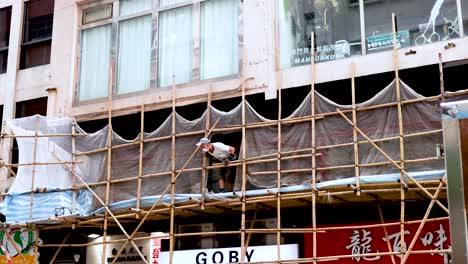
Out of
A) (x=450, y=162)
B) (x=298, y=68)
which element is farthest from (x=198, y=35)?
(x=450, y=162)

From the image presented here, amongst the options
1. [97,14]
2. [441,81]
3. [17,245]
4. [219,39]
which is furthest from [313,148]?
[17,245]

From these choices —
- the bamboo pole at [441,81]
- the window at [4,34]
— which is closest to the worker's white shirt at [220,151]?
the bamboo pole at [441,81]

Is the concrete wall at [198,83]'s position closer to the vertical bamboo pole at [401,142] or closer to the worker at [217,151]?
the vertical bamboo pole at [401,142]

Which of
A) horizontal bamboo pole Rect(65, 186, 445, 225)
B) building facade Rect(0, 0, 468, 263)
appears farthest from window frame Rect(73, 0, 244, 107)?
horizontal bamboo pole Rect(65, 186, 445, 225)

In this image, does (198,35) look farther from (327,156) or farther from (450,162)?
(450,162)

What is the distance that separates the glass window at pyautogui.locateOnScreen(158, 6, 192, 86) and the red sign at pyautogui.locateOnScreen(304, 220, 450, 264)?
16.0 ft

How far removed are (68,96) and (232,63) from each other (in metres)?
4.65

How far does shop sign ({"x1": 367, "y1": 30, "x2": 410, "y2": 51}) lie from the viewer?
12.7m

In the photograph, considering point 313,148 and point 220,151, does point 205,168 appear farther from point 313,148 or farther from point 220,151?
point 313,148

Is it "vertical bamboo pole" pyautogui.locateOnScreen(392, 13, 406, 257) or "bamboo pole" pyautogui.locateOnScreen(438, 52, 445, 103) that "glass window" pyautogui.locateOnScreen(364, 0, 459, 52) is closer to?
"vertical bamboo pole" pyautogui.locateOnScreen(392, 13, 406, 257)

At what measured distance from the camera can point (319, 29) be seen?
44.7 ft

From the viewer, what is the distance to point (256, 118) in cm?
1304

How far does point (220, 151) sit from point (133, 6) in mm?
5342

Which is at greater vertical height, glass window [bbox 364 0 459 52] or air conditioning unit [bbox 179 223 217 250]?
glass window [bbox 364 0 459 52]
